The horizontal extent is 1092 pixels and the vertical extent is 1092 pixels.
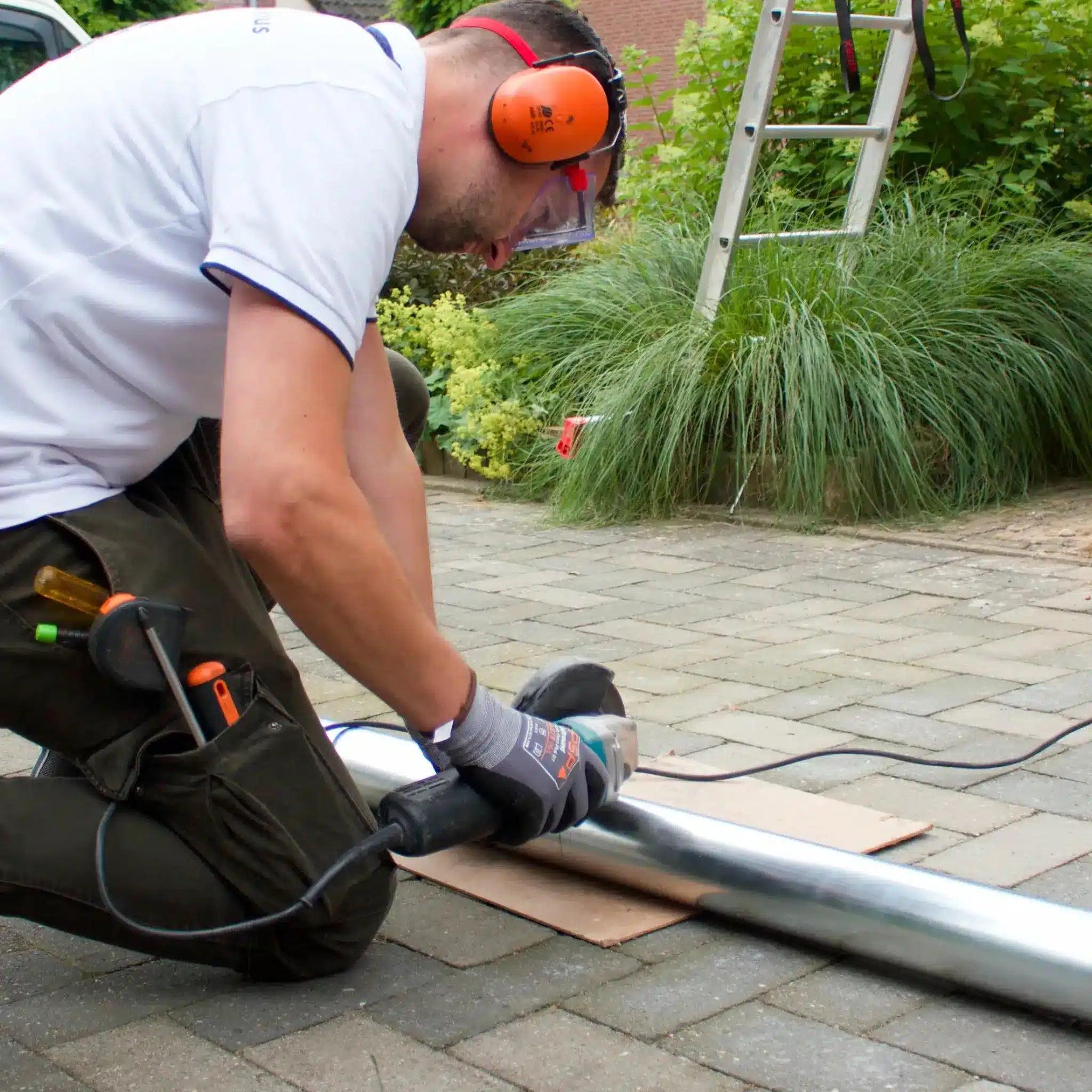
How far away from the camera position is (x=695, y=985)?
2010mm

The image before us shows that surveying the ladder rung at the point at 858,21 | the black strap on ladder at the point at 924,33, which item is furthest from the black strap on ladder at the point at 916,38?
the ladder rung at the point at 858,21

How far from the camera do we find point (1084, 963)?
1808 millimetres

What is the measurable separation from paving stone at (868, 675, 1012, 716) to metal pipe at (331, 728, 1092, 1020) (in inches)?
42.4

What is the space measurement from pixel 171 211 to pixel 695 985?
1202mm

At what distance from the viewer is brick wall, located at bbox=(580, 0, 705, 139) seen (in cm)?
2084

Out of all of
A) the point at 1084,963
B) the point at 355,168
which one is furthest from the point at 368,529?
the point at 1084,963

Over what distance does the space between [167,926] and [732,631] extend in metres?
2.23

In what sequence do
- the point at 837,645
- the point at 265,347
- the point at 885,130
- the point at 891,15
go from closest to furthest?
1. the point at 265,347
2. the point at 837,645
3. the point at 885,130
4. the point at 891,15

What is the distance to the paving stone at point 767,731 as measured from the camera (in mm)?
2982

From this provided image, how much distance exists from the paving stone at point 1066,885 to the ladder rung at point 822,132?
155 inches

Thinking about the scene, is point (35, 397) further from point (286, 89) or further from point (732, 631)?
point (732, 631)

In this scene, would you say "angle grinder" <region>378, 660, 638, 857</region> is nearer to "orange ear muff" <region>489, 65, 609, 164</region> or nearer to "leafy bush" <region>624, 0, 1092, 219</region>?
"orange ear muff" <region>489, 65, 609, 164</region>

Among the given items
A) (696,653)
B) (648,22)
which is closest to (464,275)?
(696,653)

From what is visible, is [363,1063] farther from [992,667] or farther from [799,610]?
[799,610]
